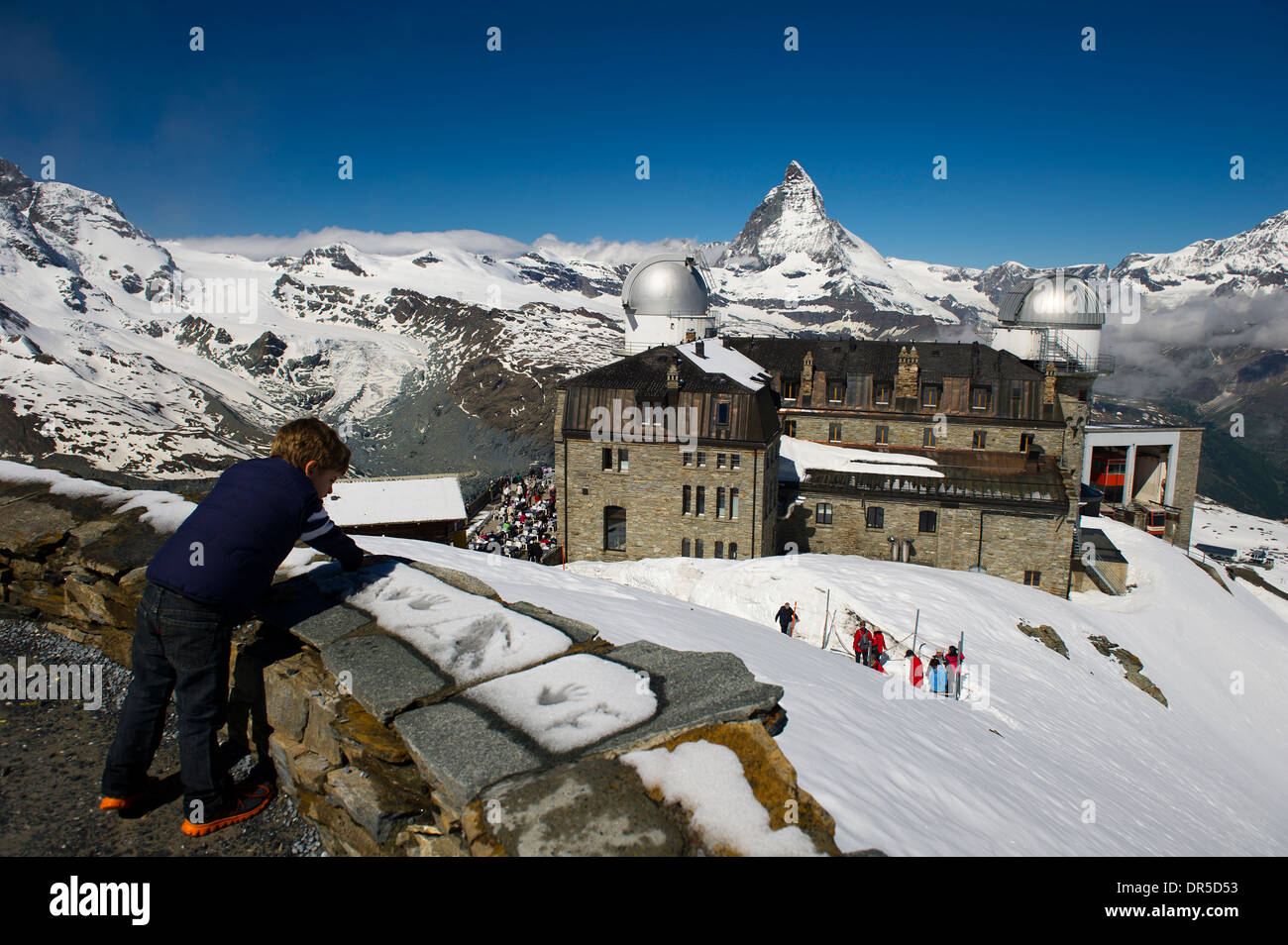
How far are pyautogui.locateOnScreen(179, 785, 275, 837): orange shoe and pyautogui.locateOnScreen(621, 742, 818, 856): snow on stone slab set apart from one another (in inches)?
106

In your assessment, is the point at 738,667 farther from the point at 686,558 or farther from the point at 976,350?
the point at 976,350

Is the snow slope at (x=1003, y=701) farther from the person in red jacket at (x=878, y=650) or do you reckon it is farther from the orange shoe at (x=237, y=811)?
the orange shoe at (x=237, y=811)

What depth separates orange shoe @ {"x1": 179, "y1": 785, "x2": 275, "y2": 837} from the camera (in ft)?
15.2

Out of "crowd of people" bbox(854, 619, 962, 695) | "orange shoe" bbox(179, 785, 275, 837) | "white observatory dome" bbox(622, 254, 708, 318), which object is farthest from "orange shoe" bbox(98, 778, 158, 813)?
"white observatory dome" bbox(622, 254, 708, 318)

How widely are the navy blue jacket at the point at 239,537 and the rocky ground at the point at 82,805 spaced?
1445mm

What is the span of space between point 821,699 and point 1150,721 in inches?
799

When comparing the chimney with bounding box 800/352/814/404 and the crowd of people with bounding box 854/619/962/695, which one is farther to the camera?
the chimney with bounding box 800/352/814/404

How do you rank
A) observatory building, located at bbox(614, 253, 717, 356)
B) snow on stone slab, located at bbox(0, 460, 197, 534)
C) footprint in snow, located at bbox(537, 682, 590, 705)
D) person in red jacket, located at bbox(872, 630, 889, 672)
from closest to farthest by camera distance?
footprint in snow, located at bbox(537, 682, 590, 705) < snow on stone slab, located at bbox(0, 460, 197, 534) < person in red jacket, located at bbox(872, 630, 889, 672) < observatory building, located at bbox(614, 253, 717, 356)

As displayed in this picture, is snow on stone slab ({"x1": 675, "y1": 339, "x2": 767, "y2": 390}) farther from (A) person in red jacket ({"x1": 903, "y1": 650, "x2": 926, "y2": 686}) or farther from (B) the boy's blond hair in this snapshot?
(B) the boy's blond hair

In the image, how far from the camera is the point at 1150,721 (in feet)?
74.9
